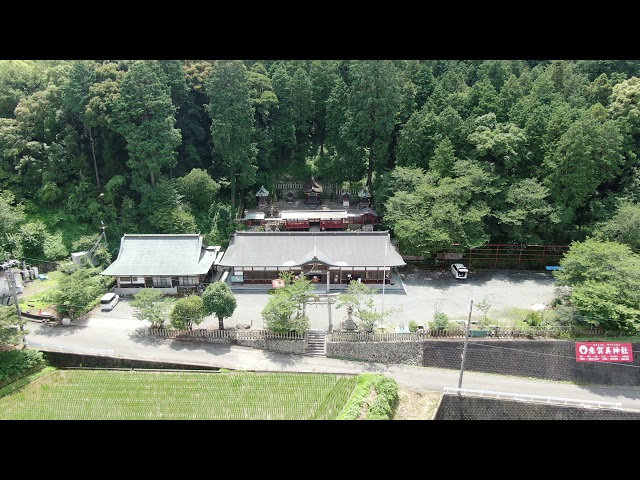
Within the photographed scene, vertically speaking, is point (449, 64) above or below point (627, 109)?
above

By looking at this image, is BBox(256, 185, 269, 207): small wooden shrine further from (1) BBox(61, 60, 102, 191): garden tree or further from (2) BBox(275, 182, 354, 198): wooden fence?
(1) BBox(61, 60, 102, 191): garden tree

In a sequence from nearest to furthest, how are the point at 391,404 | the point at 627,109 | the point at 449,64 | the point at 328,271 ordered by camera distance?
the point at 391,404
the point at 328,271
the point at 627,109
the point at 449,64

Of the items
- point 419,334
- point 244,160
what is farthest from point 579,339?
point 244,160

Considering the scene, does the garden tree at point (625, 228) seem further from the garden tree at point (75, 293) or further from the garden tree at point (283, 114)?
the garden tree at point (75, 293)

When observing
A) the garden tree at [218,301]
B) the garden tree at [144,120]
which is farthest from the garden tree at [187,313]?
the garden tree at [144,120]

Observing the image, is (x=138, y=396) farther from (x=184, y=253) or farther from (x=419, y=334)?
(x=419, y=334)

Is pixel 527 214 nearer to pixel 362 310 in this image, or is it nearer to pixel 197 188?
pixel 362 310

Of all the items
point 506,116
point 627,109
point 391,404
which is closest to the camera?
point 391,404
